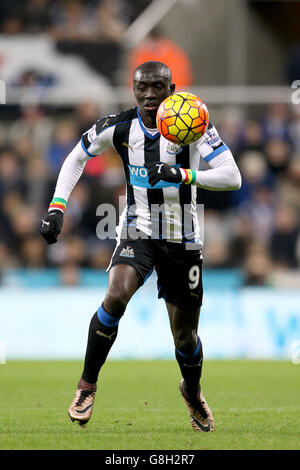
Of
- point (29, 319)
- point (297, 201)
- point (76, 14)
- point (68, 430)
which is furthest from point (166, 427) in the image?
point (76, 14)

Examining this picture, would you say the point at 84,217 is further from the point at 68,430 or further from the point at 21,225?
the point at 68,430

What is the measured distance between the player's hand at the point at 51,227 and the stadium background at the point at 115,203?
6260mm

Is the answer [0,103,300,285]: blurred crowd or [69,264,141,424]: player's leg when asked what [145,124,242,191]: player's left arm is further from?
[0,103,300,285]: blurred crowd

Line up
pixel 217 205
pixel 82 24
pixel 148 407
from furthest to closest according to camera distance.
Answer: pixel 82 24
pixel 217 205
pixel 148 407

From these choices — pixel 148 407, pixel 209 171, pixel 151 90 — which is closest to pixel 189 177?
pixel 209 171

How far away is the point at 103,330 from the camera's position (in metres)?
5.95

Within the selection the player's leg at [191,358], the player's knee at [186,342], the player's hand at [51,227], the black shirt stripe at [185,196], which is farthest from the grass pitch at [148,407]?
the black shirt stripe at [185,196]

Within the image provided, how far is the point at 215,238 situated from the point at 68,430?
7070 millimetres

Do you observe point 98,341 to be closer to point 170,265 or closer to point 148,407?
point 170,265

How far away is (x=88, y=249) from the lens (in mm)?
12891

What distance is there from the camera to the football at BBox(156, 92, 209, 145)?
5.79 meters

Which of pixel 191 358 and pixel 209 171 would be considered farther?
pixel 191 358

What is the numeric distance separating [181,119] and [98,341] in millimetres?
1549

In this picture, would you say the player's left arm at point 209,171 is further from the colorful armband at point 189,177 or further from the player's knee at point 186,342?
the player's knee at point 186,342
